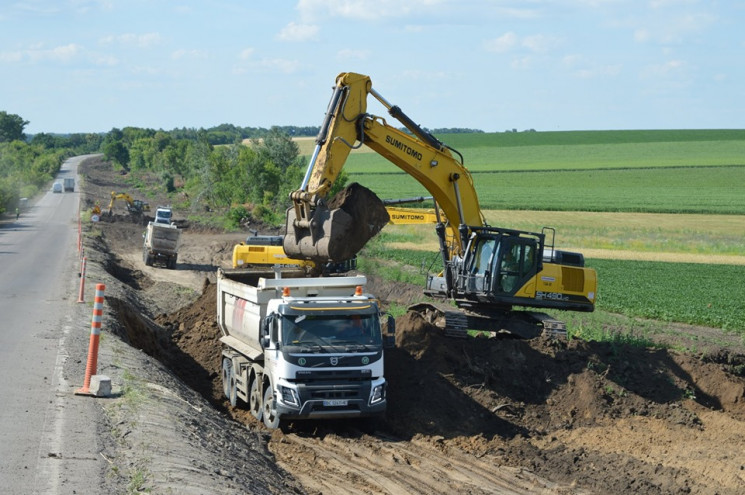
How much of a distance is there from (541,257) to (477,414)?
597 centimetres

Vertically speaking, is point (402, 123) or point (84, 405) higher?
point (402, 123)

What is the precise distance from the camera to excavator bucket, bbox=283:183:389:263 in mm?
18656

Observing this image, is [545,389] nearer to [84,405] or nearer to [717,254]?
[84,405]

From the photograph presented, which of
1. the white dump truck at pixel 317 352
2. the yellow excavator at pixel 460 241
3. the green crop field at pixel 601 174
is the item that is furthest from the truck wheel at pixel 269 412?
the green crop field at pixel 601 174

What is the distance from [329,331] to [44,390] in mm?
4900

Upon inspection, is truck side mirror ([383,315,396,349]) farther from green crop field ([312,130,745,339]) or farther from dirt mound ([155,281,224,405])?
green crop field ([312,130,745,339])

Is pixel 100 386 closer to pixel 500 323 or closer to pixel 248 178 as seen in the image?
pixel 500 323

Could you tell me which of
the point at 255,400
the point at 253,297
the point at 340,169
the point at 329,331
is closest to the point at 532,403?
the point at 329,331

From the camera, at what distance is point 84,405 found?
1380 centimetres

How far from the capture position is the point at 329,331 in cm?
1633

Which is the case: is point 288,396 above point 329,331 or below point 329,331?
below

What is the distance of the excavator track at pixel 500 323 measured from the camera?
22.0m

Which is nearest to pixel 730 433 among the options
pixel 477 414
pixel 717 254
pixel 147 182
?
pixel 477 414

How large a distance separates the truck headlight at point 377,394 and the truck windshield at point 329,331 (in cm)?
79
